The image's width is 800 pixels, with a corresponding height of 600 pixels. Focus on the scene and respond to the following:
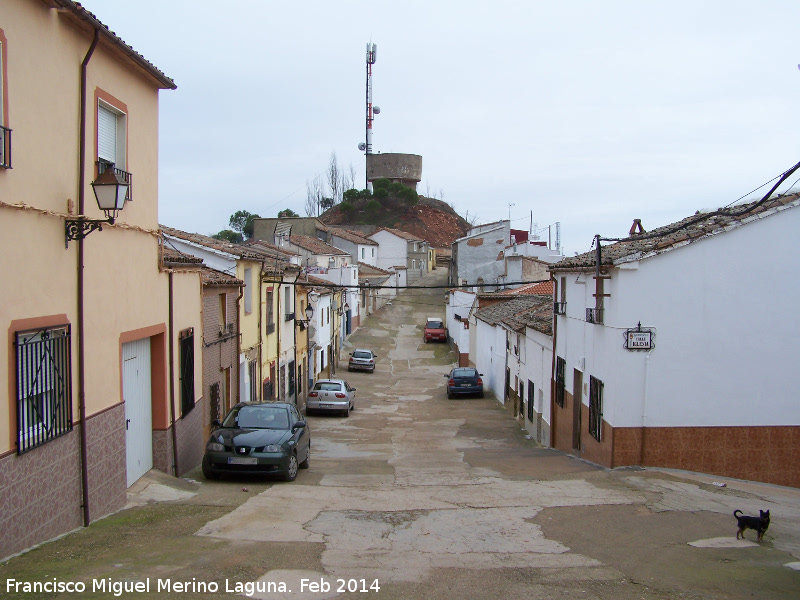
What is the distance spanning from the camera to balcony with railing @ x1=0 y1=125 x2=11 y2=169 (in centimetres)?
717

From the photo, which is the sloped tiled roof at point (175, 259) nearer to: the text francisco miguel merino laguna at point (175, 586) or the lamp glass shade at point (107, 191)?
the lamp glass shade at point (107, 191)

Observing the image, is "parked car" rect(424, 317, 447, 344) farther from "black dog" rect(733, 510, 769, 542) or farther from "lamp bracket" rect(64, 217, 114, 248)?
"lamp bracket" rect(64, 217, 114, 248)

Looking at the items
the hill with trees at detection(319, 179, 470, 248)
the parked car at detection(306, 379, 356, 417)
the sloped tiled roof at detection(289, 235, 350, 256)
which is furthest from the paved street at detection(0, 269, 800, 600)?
the hill with trees at detection(319, 179, 470, 248)

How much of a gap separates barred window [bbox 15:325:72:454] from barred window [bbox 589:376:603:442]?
10327 millimetres

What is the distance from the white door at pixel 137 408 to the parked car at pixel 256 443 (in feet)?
3.92

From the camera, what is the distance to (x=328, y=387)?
27172 mm

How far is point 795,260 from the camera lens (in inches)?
538

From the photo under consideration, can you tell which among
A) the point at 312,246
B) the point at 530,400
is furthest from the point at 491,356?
the point at 312,246

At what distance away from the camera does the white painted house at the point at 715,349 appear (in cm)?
1370

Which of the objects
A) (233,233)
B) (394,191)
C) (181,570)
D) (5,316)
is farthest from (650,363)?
(394,191)

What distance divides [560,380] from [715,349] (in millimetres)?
6045

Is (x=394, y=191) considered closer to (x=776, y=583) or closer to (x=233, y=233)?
(x=233, y=233)

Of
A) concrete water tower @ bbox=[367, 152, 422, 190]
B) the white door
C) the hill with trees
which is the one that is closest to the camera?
the white door

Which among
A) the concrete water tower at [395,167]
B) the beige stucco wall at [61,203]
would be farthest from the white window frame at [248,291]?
the concrete water tower at [395,167]
